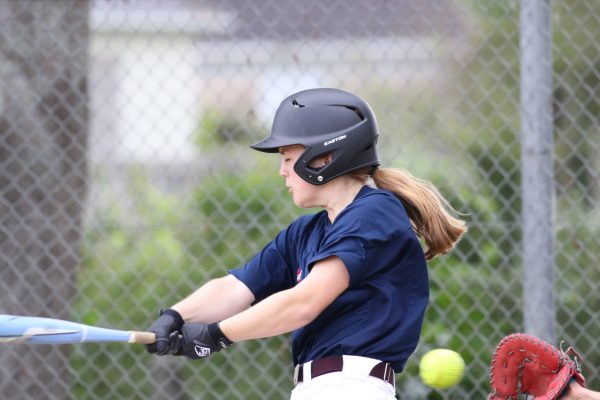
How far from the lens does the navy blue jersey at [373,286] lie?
310 centimetres

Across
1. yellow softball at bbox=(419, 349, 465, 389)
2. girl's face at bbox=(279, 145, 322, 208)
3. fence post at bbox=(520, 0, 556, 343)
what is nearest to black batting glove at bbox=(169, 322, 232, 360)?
girl's face at bbox=(279, 145, 322, 208)

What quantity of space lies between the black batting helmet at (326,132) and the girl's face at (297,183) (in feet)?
0.13

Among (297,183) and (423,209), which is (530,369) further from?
(297,183)

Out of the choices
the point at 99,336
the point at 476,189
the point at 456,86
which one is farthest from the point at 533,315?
the point at 99,336

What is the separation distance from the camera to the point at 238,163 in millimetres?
4977

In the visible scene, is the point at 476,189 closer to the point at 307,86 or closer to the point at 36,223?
the point at 307,86

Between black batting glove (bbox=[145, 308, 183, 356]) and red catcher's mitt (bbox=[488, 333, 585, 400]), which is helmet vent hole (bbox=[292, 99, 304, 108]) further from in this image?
red catcher's mitt (bbox=[488, 333, 585, 400])

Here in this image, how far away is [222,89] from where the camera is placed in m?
4.89

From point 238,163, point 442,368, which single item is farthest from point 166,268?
point 442,368

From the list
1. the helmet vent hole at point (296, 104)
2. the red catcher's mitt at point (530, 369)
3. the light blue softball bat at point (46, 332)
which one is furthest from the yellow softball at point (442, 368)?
the light blue softball bat at point (46, 332)

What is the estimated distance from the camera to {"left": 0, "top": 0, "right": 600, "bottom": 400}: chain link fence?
4.77 meters

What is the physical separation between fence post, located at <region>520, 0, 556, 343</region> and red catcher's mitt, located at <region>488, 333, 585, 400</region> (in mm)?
868

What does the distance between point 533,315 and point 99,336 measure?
7.01 ft

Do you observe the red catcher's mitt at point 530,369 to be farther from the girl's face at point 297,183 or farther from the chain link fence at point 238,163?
the chain link fence at point 238,163
